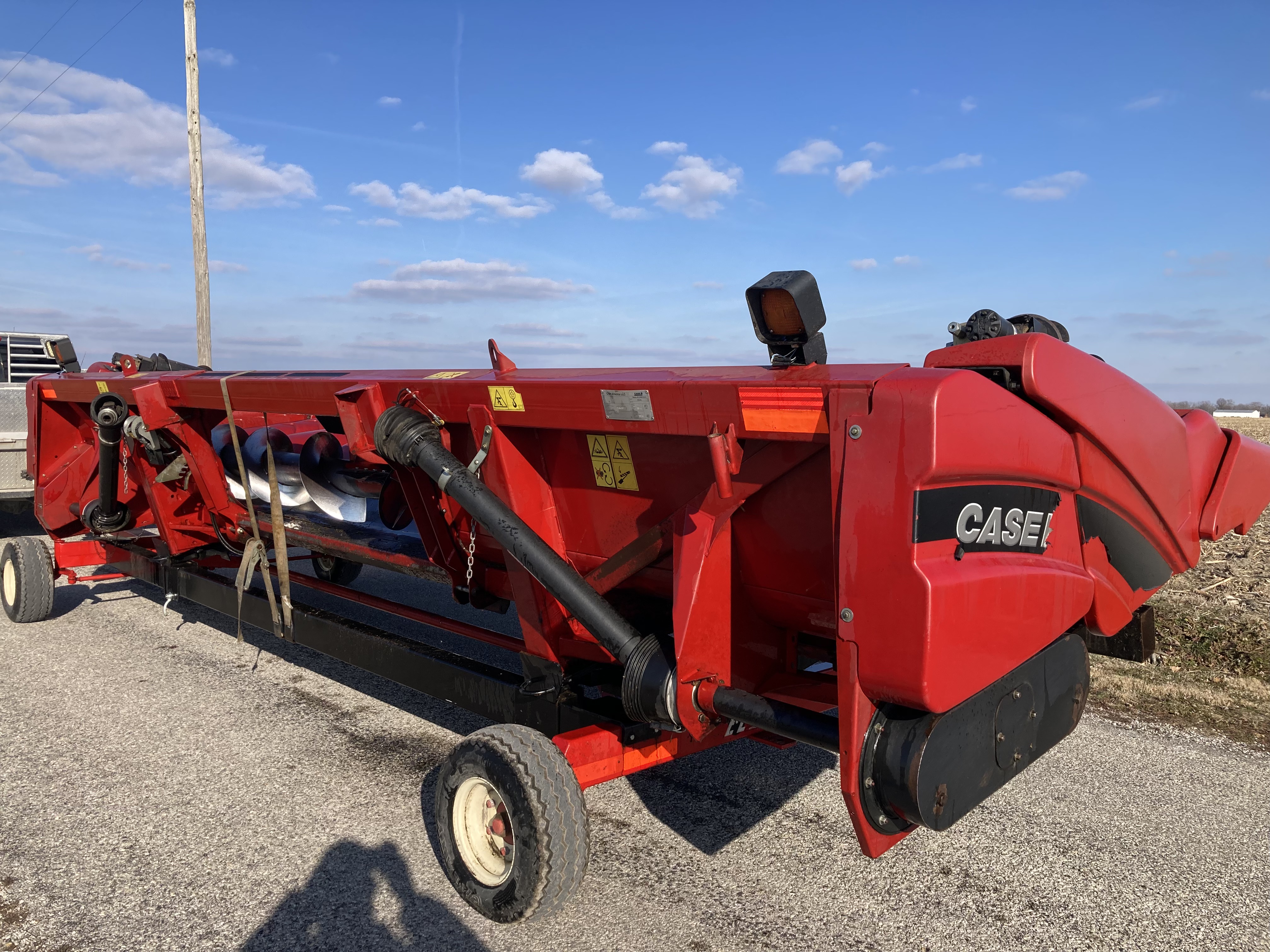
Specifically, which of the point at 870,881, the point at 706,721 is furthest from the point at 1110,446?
the point at 870,881

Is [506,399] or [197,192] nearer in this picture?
[506,399]

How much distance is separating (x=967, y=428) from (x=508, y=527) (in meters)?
1.47

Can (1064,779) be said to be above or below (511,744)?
below

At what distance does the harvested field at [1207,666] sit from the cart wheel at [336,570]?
5273mm

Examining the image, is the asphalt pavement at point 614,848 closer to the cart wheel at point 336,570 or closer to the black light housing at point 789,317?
the black light housing at point 789,317

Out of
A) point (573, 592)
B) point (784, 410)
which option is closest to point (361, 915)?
point (573, 592)

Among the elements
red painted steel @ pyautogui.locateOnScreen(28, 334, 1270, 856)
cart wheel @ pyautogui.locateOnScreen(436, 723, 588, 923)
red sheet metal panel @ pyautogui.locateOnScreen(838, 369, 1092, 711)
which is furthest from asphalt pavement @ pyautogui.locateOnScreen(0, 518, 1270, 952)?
red sheet metal panel @ pyautogui.locateOnScreen(838, 369, 1092, 711)

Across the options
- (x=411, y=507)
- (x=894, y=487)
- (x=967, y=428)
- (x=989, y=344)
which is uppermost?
(x=989, y=344)

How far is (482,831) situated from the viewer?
2889 mm

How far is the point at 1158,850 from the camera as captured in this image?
3150 mm

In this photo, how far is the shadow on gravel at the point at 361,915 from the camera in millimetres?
2662

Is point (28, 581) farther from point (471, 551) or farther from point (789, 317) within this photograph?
point (789, 317)

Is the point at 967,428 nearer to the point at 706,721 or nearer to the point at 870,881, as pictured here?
the point at 706,721

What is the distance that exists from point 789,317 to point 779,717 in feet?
3.70
